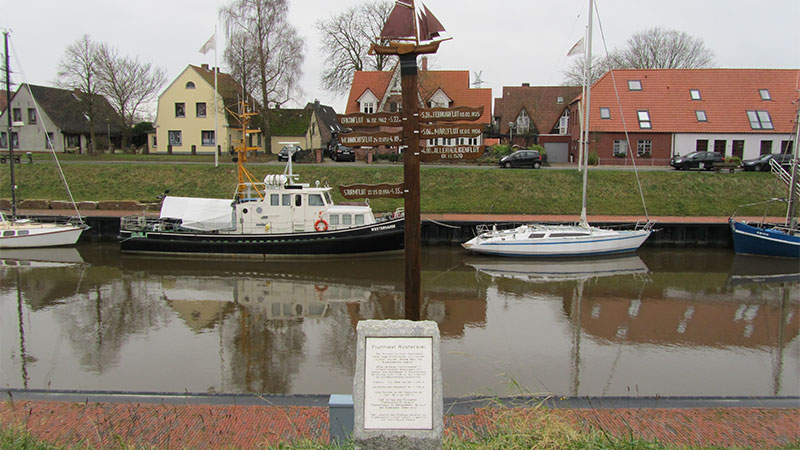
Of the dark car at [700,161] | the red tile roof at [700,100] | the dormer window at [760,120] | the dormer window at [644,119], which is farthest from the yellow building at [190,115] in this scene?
the dormer window at [760,120]

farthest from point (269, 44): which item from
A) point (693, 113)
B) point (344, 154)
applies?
point (693, 113)

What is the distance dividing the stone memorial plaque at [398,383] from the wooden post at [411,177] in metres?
1.77

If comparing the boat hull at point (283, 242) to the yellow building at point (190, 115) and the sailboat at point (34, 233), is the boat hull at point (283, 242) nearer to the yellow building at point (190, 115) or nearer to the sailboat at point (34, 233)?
the sailboat at point (34, 233)

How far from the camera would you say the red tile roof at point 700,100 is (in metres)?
37.9

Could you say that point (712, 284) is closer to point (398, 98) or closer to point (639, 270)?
point (639, 270)

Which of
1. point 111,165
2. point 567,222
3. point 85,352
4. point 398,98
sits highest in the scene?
point 398,98

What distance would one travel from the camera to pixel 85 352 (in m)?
11.4

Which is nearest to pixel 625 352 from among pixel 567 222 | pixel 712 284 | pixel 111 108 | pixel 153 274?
pixel 712 284

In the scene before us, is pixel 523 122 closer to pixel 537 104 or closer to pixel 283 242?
pixel 537 104

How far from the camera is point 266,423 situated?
21.7ft

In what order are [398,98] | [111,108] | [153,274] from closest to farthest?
[153,274]
[398,98]
[111,108]

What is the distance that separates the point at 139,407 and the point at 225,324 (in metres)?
6.52

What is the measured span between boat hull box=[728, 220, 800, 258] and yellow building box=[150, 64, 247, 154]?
115ft

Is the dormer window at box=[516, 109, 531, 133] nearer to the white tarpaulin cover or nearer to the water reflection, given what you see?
the water reflection
